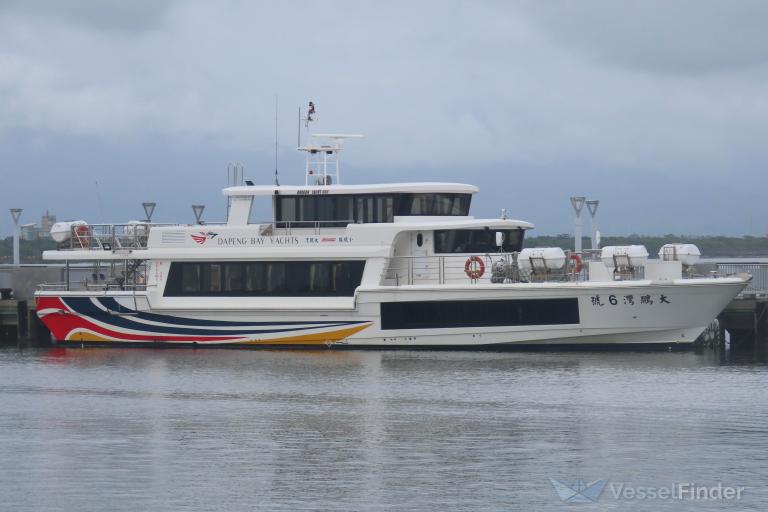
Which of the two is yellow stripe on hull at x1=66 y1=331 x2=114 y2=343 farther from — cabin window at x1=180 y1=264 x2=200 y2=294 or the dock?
the dock

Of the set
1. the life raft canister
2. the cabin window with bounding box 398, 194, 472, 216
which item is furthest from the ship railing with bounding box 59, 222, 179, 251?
the cabin window with bounding box 398, 194, 472, 216

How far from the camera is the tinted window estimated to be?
30953 mm

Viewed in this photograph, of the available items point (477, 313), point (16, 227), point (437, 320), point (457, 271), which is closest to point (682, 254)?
point (477, 313)

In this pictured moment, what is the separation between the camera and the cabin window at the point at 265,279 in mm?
32219

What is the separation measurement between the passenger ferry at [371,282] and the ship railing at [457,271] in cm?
4

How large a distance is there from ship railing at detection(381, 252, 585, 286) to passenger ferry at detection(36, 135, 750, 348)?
38 millimetres

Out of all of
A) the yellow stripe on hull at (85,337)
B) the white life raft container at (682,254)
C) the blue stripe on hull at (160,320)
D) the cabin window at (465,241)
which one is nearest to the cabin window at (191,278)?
the blue stripe on hull at (160,320)

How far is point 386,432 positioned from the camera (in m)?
21.7

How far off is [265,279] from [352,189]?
3448 mm

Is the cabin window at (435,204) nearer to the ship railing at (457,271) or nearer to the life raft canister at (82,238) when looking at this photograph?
the ship railing at (457,271)

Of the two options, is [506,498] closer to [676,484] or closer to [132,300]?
[676,484]

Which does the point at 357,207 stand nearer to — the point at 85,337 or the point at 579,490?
the point at 85,337

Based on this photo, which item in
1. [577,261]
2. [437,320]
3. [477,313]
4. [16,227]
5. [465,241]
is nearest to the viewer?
[577,261]

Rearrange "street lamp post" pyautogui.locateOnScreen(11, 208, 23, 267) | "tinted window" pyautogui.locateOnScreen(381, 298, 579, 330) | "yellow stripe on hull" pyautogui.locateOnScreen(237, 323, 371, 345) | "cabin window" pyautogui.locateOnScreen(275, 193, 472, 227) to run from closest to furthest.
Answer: "tinted window" pyautogui.locateOnScreen(381, 298, 579, 330) < "yellow stripe on hull" pyautogui.locateOnScreen(237, 323, 371, 345) < "cabin window" pyautogui.locateOnScreen(275, 193, 472, 227) < "street lamp post" pyautogui.locateOnScreen(11, 208, 23, 267)
